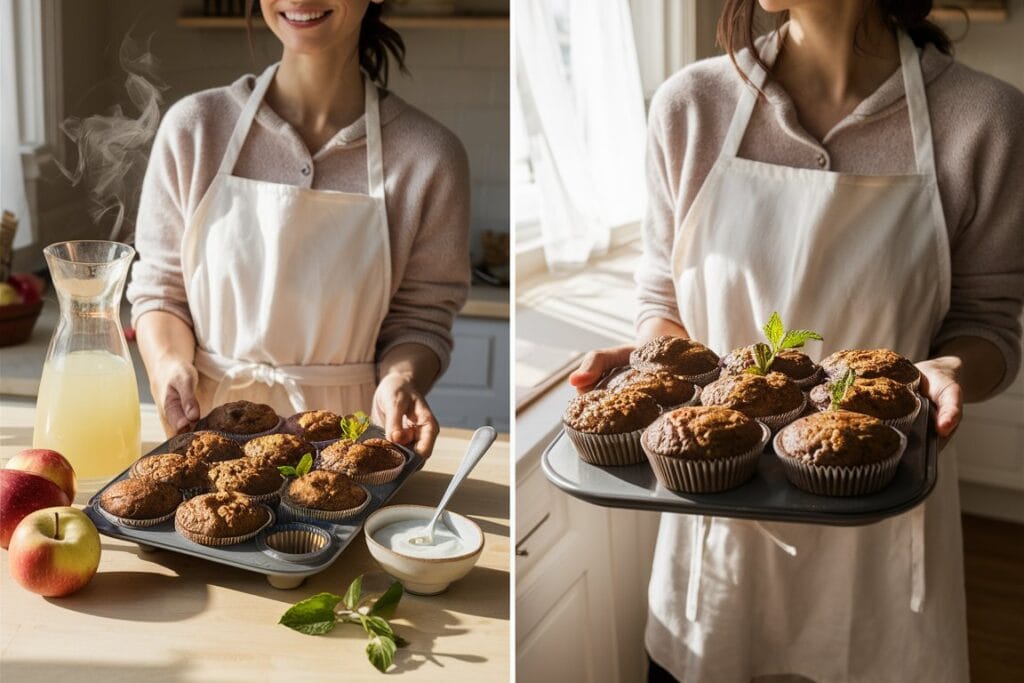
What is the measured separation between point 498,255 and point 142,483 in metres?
1.83

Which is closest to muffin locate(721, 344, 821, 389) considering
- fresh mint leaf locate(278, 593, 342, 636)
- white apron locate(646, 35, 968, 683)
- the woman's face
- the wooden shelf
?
white apron locate(646, 35, 968, 683)

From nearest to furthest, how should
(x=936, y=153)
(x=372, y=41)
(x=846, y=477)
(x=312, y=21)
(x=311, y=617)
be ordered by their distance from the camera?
(x=311, y=617)
(x=846, y=477)
(x=936, y=153)
(x=312, y=21)
(x=372, y=41)

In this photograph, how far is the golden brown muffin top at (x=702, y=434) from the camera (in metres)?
1.09

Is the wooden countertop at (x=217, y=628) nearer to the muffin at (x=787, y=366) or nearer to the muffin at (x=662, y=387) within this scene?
the muffin at (x=662, y=387)

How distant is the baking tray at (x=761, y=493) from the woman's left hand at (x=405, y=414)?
0.65 ft

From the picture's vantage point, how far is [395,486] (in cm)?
119

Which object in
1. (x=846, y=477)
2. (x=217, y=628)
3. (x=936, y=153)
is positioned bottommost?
Result: (x=217, y=628)

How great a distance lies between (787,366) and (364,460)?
57cm

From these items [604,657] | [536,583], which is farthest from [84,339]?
[604,657]

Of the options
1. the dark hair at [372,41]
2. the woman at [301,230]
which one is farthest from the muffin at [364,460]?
the dark hair at [372,41]

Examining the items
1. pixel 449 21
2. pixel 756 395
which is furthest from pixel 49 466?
pixel 449 21

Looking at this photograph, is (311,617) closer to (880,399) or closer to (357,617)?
(357,617)

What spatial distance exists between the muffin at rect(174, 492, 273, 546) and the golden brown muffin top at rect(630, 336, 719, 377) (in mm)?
547

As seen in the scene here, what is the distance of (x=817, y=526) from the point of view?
5.12ft
